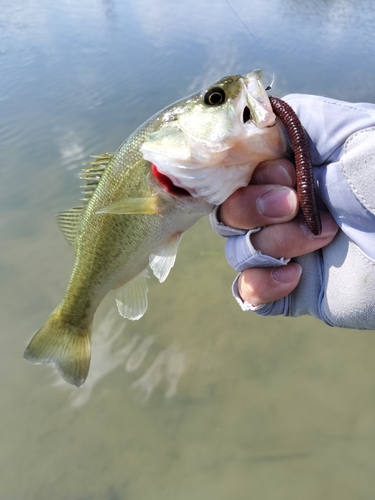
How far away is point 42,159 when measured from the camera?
5621mm

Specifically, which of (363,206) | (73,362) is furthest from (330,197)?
(73,362)

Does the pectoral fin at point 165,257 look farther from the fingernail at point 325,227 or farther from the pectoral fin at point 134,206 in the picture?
the fingernail at point 325,227

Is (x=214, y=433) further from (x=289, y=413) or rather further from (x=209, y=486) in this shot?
(x=289, y=413)

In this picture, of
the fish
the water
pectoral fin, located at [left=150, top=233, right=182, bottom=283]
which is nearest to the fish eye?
the fish

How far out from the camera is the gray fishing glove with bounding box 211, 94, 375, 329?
1.35m

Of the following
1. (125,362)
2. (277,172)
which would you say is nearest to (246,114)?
(277,172)

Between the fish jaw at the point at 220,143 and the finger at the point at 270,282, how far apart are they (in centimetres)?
44

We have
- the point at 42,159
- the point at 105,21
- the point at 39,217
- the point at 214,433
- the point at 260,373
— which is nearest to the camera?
the point at 214,433

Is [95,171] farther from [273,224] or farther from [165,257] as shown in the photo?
[273,224]

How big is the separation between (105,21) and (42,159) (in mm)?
8387

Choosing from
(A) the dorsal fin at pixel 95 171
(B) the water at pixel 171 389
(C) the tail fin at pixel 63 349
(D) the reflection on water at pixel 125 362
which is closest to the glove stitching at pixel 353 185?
(A) the dorsal fin at pixel 95 171

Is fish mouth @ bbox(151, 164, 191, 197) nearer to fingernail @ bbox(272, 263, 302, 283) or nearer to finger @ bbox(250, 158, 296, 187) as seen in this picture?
finger @ bbox(250, 158, 296, 187)

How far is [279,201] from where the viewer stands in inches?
56.7

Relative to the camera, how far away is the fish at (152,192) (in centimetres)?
131
